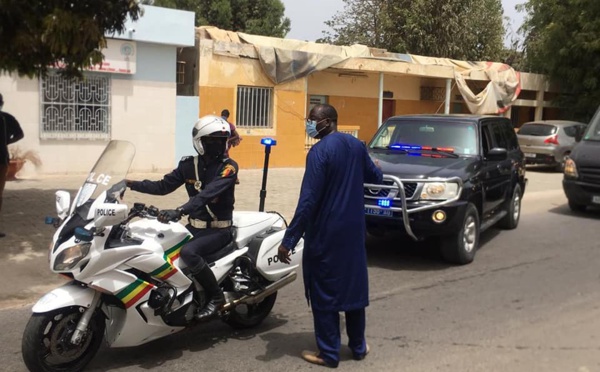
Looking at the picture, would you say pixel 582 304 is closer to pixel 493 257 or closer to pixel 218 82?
pixel 493 257

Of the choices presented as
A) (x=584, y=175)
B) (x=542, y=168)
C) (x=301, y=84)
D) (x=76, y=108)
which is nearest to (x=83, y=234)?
(x=584, y=175)

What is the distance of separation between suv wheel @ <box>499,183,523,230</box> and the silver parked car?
9505 millimetres

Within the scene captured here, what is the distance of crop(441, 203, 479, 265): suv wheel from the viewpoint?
7.12 metres

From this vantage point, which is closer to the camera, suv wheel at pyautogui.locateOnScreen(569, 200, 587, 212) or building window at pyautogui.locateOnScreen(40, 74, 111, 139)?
suv wheel at pyautogui.locateOnScreen(569, 200, 587, 212)

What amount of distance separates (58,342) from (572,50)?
24903 mm

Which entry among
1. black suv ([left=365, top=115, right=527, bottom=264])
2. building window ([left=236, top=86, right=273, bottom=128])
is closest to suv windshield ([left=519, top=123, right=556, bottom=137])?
building window ([left=236, top=86, right=273, bottom=128])

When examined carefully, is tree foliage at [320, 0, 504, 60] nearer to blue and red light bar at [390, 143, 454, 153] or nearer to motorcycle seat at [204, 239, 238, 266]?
blue and red light bar at [390, 143, 454, 153]

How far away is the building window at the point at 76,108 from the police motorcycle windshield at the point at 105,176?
8972 millimetres

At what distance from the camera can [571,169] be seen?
1065cm

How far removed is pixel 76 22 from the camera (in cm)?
665

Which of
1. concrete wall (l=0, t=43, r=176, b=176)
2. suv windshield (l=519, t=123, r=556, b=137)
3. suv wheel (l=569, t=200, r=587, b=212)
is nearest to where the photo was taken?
suv wheel (l=569, t=200, r=587, b=212)

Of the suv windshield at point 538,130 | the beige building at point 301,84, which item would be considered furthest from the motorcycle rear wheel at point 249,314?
the suv windshield at point 538,130

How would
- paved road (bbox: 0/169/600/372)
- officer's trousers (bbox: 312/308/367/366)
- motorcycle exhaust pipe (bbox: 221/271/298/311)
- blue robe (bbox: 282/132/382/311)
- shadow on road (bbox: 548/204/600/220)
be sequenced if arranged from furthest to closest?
1. shadow on road (bbox: 548/204/600/220)
2. motorcycle exhaust pipe (bbox: 221/271/298/311)
3. paved road (bbox: 0/169/600/372)
4. officer's trousers (bbox: 312/308/367/366)
5. blue robe (bbox: 282/132/382/311)

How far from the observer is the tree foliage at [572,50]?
77.8ft
